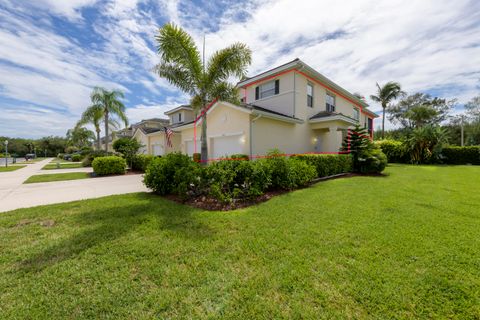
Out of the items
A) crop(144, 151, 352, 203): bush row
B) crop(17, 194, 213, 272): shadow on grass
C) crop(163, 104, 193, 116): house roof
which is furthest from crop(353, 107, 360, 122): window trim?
crop(17, 194, 213, 272): shadow on grass

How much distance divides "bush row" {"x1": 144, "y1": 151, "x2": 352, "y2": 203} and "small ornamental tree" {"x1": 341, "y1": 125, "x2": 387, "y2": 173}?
5.72 m

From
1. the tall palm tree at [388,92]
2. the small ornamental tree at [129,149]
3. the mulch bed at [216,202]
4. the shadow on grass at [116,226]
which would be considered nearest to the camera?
the shadow on grass at [116,226]

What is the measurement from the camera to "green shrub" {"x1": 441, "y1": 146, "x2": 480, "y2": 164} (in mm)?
16766

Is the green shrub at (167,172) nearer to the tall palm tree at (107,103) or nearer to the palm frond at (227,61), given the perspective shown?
the palm frond at (227,61)

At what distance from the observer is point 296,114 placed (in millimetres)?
12617

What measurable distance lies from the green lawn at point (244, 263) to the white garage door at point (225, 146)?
7.34m

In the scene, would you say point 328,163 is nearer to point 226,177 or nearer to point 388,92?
point 226,177

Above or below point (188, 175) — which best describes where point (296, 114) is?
above

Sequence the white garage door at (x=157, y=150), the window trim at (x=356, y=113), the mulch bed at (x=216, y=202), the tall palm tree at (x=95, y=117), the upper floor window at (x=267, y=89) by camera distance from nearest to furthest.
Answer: the mulch bed at (x=216, y=202) → the upper floor window at (x=267, y=89) → the tall palm tree at (x=95, y=117) → the window trim at (x=356, y=113) → the white garage door at (x=157, y=150)

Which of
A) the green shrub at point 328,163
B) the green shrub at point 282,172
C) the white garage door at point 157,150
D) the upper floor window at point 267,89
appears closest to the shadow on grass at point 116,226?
the green shrub at point 282,172

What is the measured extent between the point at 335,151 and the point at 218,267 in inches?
529

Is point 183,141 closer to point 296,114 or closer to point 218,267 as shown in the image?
point 296,114

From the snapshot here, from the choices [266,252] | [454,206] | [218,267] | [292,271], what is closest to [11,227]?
[218,267]

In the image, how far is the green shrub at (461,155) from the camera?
16.8 m
